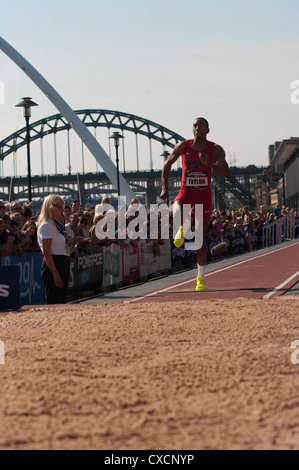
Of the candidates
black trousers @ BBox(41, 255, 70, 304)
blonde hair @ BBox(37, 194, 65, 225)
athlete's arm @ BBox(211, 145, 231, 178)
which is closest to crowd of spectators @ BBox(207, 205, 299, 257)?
athlete's arm @ BBox(211, 145, 231, 178)

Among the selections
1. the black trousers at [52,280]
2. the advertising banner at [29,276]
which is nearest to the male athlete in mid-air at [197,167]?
the black trousers at [52,280]

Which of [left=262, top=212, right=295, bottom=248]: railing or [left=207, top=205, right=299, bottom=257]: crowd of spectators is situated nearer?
[left=207, top=205, right=299, bottom=257]: crowd of spectators

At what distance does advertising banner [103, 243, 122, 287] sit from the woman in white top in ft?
15.0

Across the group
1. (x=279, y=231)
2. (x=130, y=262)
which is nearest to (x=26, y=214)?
(x=130, y=262)

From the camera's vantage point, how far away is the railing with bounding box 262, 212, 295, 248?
31848 mm

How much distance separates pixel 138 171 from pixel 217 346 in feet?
414

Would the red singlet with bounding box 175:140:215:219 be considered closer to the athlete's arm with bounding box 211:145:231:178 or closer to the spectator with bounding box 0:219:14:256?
the athlete's arm with bounding box 211:145:231:178

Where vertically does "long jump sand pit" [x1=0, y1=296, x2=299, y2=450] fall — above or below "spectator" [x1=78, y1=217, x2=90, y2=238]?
below

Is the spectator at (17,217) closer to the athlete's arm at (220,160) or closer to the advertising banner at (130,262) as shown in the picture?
the advertising banner at (130,262)

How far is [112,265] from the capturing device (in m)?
15.4

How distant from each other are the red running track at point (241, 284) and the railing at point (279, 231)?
13756mm

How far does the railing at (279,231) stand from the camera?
31.8 meters
